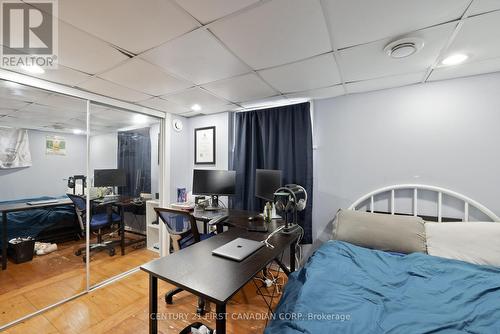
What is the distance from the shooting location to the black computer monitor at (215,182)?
292 centimetres

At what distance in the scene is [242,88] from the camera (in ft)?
7.40

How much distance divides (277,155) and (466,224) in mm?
1940

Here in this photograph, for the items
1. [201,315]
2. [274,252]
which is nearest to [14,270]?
[201,315]

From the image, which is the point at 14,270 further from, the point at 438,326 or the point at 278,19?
the point at 438,326

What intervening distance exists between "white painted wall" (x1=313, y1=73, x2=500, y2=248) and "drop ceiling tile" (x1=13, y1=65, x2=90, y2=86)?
2.54 metres

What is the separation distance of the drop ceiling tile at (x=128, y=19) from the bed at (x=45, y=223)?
9.47 feet

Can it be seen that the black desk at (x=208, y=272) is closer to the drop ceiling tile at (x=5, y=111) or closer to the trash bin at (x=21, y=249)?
the trash bin at (x=21, y=249)

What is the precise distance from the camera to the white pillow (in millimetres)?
1606

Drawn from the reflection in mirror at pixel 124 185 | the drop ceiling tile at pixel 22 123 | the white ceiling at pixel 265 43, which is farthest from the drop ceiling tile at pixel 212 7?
the drop ceiling tile at pixel 22 123

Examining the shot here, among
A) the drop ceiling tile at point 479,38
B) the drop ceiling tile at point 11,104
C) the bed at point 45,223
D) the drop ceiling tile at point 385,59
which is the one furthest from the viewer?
the bed at point 45,223

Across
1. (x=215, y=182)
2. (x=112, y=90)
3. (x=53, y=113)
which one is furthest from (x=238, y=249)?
(x=53, y=113)

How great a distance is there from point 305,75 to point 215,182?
1.79 m

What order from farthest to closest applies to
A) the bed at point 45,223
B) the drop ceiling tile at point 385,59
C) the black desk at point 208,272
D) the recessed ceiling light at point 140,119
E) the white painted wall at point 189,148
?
the white painted wall at point 189,148
the recessed ceiling light at point 140,119
the bed at point 45,223
the drop ceiling tile at point 385,59
the black desk at point 208,272

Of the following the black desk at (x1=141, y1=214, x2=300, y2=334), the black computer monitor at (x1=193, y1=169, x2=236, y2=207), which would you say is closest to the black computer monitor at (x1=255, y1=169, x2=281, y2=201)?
the black computer monitor at (x1=193, y1=169, x2=236, y2=207)
